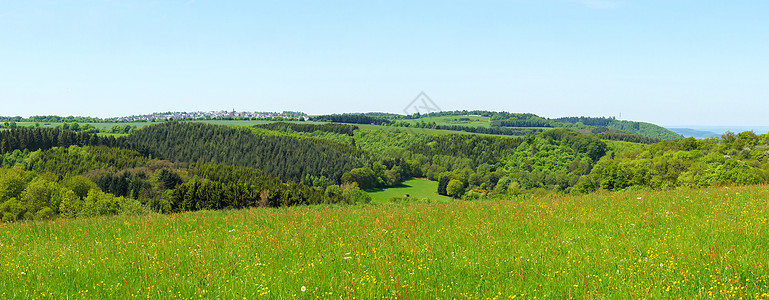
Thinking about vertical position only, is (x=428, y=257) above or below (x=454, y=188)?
above

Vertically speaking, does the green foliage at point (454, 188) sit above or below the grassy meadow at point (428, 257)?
below

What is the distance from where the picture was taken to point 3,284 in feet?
22.8

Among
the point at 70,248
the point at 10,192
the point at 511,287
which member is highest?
the point at 511,287

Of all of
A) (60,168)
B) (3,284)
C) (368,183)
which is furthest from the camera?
(368,183)

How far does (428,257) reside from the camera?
7.72 meters

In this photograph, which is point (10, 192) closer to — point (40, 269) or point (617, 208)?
point (40, 269)

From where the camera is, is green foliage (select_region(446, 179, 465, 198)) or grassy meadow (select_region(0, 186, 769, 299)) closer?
grassy meadow (select_region(0, 186, 769, 299))

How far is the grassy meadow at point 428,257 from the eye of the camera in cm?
620

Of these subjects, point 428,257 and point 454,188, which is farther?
point 454,188

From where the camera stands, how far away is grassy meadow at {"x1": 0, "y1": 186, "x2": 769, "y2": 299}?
620cm

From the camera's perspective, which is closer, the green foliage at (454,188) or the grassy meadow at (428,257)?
the grassy meadow at (428,257)

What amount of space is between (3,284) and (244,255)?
148 inches

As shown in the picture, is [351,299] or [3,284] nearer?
[351,299]

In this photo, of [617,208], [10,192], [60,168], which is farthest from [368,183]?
[617,208]
